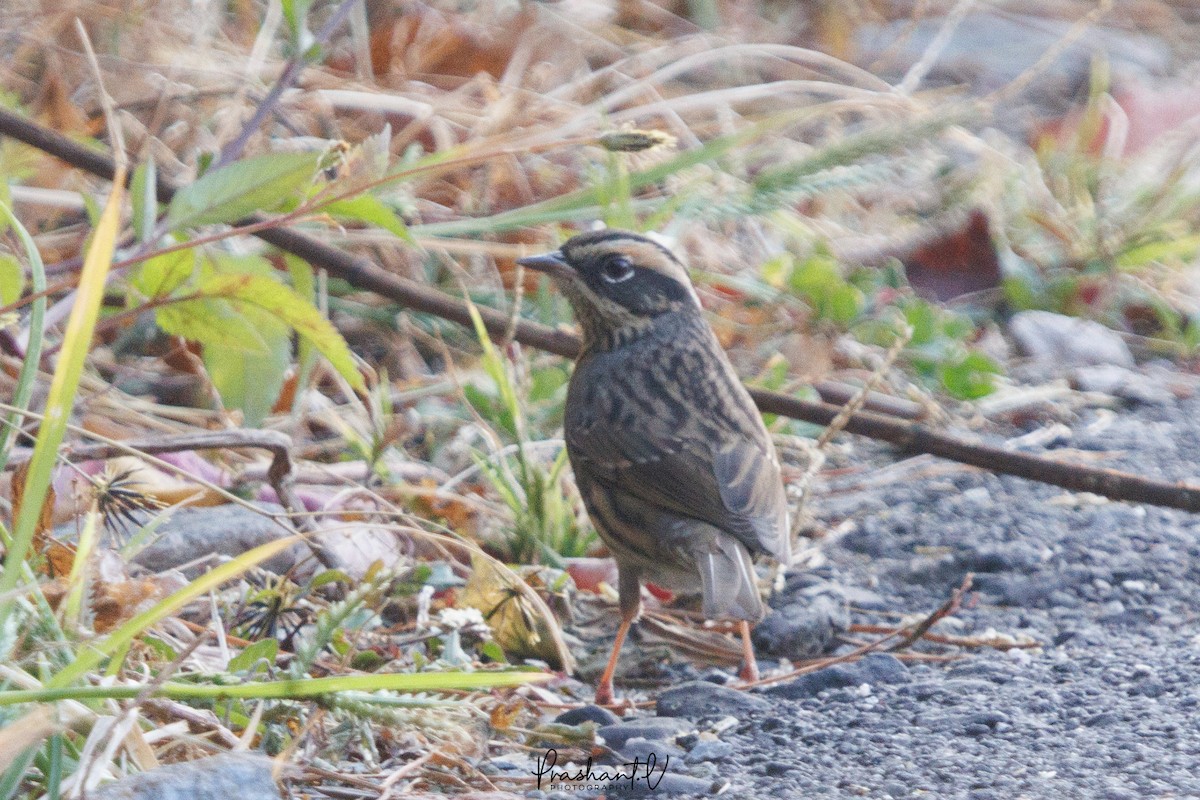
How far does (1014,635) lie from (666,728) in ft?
3.70

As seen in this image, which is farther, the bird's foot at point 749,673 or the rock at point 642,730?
the bird's foot at point 749,673

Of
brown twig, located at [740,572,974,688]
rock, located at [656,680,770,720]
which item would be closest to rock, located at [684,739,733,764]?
rock, located at [656,680,770,720]

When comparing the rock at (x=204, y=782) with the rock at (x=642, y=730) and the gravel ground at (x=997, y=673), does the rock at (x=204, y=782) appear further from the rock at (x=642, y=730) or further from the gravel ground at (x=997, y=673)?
the rock at (x=642, y=730)

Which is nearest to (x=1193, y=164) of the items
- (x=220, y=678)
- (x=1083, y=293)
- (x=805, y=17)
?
(x=1083, y=293)

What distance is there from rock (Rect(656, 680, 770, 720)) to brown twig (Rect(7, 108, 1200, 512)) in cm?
108

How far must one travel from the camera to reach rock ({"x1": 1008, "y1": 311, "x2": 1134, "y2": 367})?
21.3ft

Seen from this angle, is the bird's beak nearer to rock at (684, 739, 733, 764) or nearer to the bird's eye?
the bird's eye

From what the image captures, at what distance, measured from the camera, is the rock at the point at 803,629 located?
13.5ft

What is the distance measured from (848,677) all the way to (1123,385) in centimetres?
298

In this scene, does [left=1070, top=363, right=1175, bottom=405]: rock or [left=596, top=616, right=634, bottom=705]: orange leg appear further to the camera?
[left=1070, top=363, right=1175, bottom=405]: rock

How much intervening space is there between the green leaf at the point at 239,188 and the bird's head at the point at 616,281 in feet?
5.24

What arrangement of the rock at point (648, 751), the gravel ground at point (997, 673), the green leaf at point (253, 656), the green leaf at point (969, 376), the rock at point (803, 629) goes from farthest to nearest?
the green leaf at point (969, 376) → the rock at point (803, 629) → the rock at point (648, 751) → the gravel ground at point (997, 673) → the green leaf at point (253, 656)
